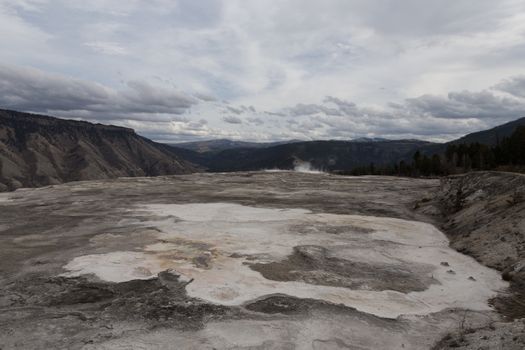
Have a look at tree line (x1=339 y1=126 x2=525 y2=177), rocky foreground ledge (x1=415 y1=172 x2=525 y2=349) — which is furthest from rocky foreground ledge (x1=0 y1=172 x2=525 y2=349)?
tree line (x1=339 y1=126 x2=525 y2=177)

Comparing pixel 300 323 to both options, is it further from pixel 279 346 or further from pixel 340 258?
pixel 340 258

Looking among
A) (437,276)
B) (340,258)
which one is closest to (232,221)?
(340,258)

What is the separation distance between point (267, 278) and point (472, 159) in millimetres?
86091

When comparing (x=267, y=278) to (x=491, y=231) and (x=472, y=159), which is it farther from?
(x=472, y=159)

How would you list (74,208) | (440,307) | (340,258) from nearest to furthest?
(440,307) < (340,258) < (74,208)

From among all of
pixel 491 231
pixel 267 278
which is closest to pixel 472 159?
pixel 491 231

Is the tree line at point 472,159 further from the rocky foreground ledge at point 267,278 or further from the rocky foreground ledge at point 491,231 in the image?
the rocky foreground ledge at point 267,278

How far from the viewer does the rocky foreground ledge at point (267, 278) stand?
33.9 feet

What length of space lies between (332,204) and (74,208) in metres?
18.4

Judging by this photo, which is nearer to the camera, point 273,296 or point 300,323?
point 300,323

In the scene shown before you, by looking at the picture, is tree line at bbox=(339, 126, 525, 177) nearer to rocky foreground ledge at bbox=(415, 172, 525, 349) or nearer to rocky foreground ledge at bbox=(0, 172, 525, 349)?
rocky foreground ledge at bbox=(415, 172, 525, 349)

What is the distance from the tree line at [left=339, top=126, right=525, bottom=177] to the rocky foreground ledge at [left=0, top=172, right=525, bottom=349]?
176 feet

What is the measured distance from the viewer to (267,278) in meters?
14.4

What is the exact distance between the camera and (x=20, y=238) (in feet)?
69.4
